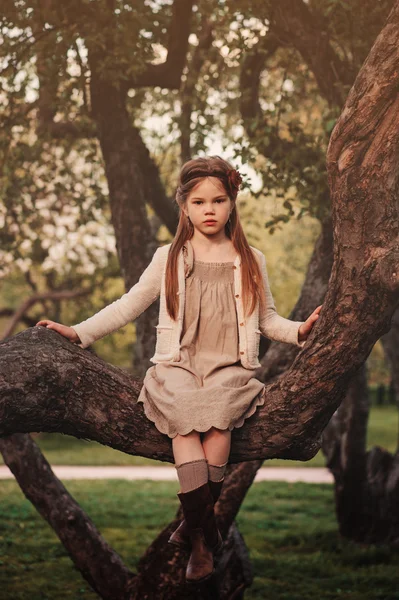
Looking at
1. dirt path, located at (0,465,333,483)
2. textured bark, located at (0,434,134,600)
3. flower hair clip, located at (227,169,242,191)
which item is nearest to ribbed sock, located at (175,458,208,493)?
flower hair clip, located at (227,169,242,191)

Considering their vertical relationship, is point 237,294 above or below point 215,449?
above

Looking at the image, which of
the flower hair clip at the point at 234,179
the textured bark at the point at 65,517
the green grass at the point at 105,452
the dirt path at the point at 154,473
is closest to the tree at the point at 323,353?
the flower hair clip at the point at 234,179

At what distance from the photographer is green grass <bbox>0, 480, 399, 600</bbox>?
342 inches

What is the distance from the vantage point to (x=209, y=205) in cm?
413

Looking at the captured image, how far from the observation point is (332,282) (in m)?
4.02

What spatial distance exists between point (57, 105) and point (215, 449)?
16.4 ft

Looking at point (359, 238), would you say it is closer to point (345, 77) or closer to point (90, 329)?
point (90, 329)

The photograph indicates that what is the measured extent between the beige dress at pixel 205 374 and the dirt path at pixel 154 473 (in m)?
12.5

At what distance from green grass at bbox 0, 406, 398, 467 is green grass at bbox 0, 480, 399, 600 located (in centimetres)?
308

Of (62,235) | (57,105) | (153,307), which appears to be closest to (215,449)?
(153,307)

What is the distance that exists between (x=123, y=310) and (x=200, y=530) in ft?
3.54

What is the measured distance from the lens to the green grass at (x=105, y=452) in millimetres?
20000

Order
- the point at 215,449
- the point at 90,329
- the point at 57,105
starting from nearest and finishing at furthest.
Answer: the point at 215,449
the point at 90,329
the point at 57,105

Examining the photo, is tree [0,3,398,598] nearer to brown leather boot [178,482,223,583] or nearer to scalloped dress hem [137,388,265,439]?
scalloped dress hem [137,388,265,439]
